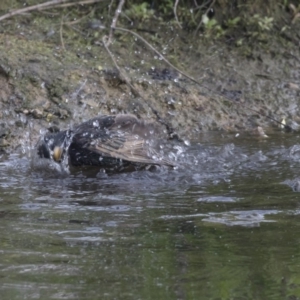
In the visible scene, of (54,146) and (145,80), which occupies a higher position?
(145,80)

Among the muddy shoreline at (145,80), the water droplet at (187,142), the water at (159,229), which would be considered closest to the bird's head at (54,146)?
the water at (159,229)

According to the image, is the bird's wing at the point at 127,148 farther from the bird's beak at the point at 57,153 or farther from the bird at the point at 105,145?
the bird's beak at the point at 57,153

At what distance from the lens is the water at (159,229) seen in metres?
3.85

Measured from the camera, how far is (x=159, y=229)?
4820 millimetres

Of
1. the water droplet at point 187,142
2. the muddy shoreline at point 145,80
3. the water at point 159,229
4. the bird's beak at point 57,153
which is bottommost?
the water at point 159,229

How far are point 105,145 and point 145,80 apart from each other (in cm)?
170

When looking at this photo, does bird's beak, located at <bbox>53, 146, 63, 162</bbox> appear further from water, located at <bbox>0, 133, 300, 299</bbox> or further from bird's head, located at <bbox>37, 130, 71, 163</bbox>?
water, located at <bbox>0, 133, 300, 299</bbox>

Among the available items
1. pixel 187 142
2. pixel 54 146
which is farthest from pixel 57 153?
pixel 187 142

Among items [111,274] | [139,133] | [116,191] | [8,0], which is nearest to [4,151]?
[139,133]

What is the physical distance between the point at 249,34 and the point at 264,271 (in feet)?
17.6

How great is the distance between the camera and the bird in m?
6.67

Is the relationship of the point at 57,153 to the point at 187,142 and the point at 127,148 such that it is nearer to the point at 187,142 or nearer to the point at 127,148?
the point at 127,148

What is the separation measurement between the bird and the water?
0.14m

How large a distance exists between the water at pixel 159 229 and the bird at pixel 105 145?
14cm
